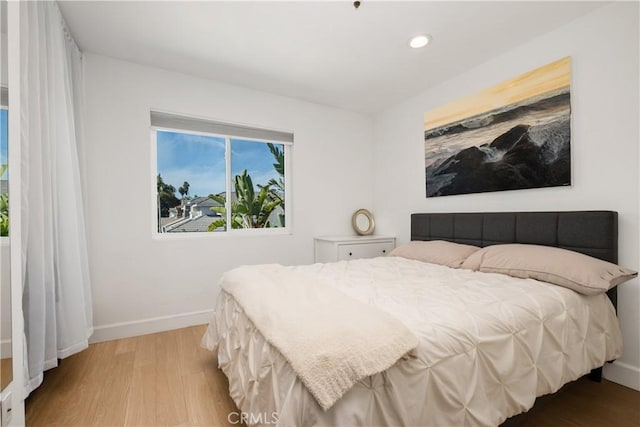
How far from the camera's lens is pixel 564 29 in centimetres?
205

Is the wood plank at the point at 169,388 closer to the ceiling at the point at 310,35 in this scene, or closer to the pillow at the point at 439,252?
the pillow at the point at 439,252

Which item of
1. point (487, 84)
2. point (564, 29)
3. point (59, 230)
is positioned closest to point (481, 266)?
point (487, 84)

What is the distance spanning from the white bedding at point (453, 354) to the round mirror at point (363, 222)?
1.80m

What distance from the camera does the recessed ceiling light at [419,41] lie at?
2180 millimetres

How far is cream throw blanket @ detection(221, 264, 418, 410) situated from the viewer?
2.81 ft

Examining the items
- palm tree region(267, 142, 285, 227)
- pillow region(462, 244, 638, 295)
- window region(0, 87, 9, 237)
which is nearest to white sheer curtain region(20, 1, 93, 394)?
window region(0, 87, 9, 237)

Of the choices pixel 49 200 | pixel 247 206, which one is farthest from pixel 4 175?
pixel 247 206

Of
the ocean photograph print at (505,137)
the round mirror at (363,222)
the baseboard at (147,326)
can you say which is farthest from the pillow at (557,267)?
the baseboard at (147,326)

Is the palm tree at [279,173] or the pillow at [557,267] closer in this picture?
the pillow at [557,267]

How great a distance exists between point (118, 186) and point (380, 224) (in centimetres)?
279

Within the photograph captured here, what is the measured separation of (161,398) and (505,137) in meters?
3.01

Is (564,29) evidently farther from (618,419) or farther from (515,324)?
(618,419)

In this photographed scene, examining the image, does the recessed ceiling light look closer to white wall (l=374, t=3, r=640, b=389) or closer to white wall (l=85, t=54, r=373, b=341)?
white wall (l=374, t=3, r=640, b=389)

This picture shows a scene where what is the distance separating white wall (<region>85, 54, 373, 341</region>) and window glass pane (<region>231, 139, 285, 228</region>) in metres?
0.24
